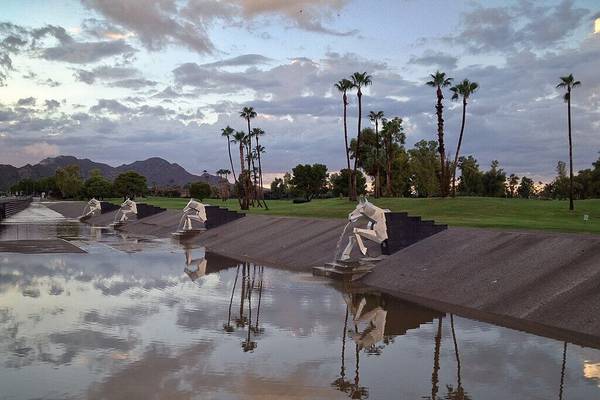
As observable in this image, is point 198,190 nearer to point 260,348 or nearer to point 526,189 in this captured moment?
point 526,189

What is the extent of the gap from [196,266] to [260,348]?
1561cm

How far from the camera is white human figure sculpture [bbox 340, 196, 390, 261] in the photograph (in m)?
23.3

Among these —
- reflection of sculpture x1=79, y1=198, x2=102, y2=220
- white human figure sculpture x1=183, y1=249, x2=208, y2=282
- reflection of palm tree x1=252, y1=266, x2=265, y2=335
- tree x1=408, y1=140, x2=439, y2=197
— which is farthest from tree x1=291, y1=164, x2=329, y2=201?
reflection of palm tree x1=252, y1=266, x2=265, y2=335

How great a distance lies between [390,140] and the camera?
10075cm

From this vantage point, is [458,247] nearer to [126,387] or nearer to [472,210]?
[126,387]

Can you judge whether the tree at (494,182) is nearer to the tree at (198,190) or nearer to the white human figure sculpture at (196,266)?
the tree at (198,190)

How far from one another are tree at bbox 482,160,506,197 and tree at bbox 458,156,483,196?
44.0 inches

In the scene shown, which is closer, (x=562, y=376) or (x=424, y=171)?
(x=562, y=376)

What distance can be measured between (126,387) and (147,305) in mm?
7286

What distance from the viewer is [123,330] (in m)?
13.2

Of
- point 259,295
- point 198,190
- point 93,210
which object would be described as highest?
point 198,190

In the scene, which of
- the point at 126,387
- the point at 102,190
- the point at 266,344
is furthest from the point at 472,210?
the point at 102,190

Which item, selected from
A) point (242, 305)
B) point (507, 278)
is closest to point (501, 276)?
point (507, 278)

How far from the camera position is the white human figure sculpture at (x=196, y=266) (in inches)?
936
